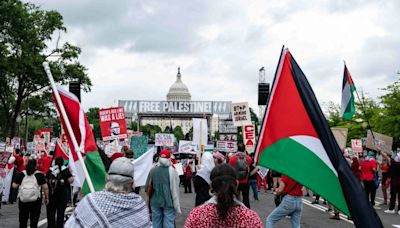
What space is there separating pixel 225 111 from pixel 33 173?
72.0 metres

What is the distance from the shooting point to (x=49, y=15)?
38594 millimetres

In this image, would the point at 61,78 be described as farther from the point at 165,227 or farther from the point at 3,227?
the point at 165,227

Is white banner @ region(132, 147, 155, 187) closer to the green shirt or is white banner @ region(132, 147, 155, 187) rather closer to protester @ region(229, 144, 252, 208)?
the green shirt

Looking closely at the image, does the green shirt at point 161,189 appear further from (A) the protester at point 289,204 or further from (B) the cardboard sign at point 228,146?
(B) the cardboard sign at point 228,146

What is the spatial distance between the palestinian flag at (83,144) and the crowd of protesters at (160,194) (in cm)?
65

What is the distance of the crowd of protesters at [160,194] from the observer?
13.3 feet

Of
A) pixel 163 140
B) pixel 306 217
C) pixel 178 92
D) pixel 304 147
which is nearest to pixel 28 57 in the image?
pixel 163 140

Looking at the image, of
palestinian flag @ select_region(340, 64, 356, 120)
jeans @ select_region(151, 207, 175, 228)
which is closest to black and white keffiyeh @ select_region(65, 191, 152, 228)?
palestinian flag @ select_region(340, 64, 356, 120)

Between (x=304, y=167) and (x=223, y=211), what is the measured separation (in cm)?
114

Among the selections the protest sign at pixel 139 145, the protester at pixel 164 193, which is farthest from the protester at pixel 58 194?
the protest sign at pixel 139 145

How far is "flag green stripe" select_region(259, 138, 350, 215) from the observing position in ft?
15.0

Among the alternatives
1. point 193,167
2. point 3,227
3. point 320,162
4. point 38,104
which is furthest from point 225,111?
point 320,162

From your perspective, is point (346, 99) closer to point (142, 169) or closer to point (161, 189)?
point (161, 189)

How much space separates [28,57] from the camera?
120 ft
